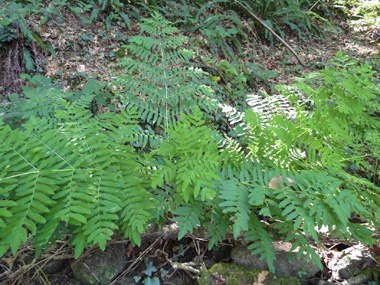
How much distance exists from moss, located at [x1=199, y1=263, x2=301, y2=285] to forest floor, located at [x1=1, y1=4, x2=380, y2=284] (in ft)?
0.55

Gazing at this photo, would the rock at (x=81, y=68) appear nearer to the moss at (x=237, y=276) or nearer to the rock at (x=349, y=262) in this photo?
the moss at (x=237, y=276)

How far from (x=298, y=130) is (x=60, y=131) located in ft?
6.47

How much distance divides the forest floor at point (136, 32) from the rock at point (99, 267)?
0.26 feet

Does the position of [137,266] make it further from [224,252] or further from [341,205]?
[341,205]

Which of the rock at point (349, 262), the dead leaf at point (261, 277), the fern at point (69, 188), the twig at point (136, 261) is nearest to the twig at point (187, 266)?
the twig at point (136, 261)

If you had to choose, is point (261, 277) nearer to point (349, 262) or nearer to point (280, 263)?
point (280, 263)

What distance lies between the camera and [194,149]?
5.52 ft

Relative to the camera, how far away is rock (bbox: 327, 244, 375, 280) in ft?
6.56

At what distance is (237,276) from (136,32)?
4.58 metres

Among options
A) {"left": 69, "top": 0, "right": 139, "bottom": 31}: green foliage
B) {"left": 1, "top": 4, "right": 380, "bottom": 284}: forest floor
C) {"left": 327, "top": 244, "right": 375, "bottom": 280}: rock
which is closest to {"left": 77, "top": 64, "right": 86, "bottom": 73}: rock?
{"left": 1, "top": 4, "right": 380, "bottom": 284}: forest floor

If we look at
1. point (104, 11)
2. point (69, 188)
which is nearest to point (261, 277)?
point (69, 188)

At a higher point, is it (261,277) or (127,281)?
(261,277)

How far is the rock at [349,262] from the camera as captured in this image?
200 cm

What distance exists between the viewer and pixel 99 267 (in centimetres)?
182
